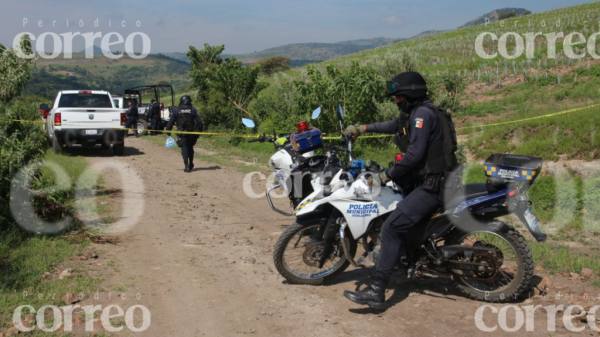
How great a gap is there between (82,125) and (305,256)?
11550 millimetres

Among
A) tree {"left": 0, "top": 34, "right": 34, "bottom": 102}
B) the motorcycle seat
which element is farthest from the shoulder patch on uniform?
tree {"left": 0, "top": 34, "right": 34, "bottom": 102}

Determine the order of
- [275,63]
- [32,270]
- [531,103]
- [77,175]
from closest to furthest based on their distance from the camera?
[32,270] < [77,175] < [531,103] < [275,63]

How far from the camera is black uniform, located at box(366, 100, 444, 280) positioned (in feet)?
14.8

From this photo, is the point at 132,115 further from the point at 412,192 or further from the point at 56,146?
the point at 412,192

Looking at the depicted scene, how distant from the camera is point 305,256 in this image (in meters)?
5.34

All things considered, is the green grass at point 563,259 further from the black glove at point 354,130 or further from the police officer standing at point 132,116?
the police officer standing at point 132,116

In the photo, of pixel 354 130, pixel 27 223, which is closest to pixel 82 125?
pixel 27 223

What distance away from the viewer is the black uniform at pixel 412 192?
4.51 metres

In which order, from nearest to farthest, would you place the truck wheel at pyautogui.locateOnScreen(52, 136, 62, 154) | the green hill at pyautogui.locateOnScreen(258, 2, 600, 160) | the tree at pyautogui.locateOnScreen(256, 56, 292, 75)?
the green hill at pyautogui.locateOnScreen(258, 2, 600, 160)
the truck wheel at pyautogui.locateOnScreen(52, 136, 62, 154)
the tree at pyautogui.locateOnScreen(256, 56, 292, 75)

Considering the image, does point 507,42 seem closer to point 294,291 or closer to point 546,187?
point 546,187

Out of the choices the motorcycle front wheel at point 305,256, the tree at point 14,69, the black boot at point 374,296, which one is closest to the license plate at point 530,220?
the black boot at point 374,296

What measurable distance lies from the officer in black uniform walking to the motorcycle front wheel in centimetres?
53

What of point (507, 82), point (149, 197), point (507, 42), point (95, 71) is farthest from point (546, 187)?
point (95, 71)

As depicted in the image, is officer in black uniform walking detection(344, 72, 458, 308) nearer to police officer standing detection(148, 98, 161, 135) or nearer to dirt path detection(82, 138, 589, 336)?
dirt path detection(82, 138, 589, 336)
